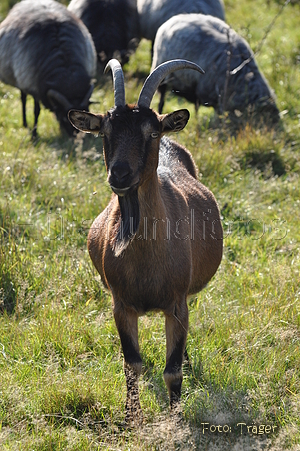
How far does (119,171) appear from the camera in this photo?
3.26 meters

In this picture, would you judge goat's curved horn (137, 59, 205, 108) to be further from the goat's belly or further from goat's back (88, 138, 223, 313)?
the goat's belly

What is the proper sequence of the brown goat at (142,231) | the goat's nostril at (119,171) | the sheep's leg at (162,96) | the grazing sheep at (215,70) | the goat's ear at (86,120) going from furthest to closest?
the sheep's leg at (162,96) → the grazing sheep at (215,70) → the goat's ear at (86,120) → the brown goat at (142,231) → the goat's nostril at (119,171)

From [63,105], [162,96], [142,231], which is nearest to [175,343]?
[142,231]

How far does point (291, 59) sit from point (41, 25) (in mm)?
4838

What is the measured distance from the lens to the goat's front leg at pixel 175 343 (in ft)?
12.6

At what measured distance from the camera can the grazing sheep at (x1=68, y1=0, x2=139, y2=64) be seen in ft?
39.3

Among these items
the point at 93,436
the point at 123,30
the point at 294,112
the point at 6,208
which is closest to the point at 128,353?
the point at 93,436

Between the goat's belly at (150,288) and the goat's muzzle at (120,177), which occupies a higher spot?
the goat's muzzle at (120,177)

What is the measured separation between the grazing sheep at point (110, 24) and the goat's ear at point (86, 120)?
827 centimetres

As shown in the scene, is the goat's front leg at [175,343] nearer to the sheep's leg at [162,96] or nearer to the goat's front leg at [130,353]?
the goat's front leg at [130,353]

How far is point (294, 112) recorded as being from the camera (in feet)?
31.3

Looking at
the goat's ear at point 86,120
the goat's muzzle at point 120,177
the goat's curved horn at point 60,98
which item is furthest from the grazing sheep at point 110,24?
the goat's muzzle at point 120,177

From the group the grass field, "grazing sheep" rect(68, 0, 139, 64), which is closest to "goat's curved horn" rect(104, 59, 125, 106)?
the grass field

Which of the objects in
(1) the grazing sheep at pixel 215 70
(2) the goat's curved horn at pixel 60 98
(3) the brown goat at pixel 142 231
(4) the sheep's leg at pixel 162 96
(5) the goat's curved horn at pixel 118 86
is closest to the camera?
(3) the brown goat at pixel 142 231
